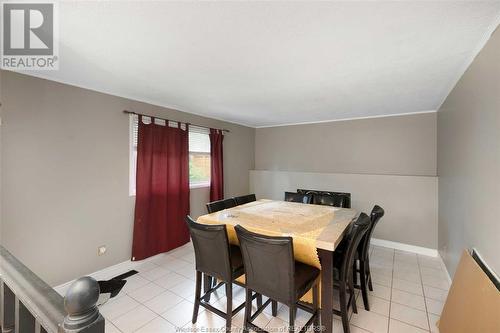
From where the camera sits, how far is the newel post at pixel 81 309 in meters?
0.58

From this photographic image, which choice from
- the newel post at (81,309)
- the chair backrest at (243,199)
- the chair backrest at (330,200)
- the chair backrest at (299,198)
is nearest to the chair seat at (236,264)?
the chair backrest at (243,199)

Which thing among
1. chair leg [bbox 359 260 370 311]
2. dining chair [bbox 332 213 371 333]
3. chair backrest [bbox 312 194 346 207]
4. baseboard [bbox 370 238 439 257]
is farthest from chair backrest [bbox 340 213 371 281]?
baseboard [bbox 370 238 439 257]

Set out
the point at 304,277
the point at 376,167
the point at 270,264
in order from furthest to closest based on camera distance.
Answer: the point at 376,167 < the point at 304,277 < the point at 270,264

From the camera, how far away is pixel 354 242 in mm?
1763

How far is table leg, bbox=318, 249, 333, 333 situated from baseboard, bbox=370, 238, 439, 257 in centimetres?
272

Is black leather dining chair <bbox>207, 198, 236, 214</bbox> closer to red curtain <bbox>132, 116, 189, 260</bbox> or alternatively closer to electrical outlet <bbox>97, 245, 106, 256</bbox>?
red curtain <bbox>132, 116, 189, 260</bbox>

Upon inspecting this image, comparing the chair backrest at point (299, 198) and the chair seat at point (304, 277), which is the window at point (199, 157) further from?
the chair seat at point (304, 277)

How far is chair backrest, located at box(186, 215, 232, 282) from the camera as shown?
1.73m

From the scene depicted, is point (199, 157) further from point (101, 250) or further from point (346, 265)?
point (346, 265)

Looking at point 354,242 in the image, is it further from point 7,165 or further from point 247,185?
point 247,185

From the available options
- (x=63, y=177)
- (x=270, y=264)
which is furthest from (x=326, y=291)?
(x=63, y=177)

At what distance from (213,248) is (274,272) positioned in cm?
54

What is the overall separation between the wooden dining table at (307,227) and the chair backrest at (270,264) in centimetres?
34

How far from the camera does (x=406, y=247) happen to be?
3.65m
